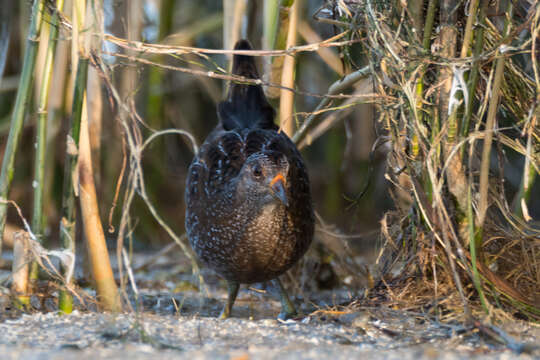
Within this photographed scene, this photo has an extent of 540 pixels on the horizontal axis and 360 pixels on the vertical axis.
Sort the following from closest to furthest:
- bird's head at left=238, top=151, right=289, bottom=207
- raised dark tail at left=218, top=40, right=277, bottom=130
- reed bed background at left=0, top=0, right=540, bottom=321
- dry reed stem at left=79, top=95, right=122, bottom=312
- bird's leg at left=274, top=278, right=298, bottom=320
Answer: reed bed background at left=0, top=0, right=540, bottom=321, dry reed stem at left=79, top=95, right=122, bottom=312, bird's head at left=238, top=151, right=289, bottom=207, bird's leg at left=274, top=278, right=298, bottom=320, raised dark tail at left=218, top=40, right=277, bottom=130

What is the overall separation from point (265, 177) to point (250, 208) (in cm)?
21

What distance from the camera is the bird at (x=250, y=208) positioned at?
3.67m

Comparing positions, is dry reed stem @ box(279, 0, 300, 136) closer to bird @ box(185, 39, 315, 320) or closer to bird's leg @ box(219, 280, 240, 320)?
bird @ box(185, 39, 315, 320)

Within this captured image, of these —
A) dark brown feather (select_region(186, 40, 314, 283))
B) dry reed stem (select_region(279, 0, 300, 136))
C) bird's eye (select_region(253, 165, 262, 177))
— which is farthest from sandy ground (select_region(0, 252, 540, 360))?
dry reed stem (select_region(279, 0, 300, 136))

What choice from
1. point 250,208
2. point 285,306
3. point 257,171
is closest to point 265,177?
point 257,171

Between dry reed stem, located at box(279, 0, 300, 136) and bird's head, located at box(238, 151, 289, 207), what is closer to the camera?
bird's head, located at box(238, 151, 289, 207)

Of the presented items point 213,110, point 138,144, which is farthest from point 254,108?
point 213,110

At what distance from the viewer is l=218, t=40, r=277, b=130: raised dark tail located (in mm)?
4480

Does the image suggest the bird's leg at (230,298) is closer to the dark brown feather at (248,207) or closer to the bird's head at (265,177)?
the dark brown feather at (248,207)

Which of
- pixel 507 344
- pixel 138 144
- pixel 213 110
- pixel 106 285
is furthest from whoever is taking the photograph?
pixel 213 110

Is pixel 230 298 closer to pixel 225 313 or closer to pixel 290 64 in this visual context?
pixel 225 313

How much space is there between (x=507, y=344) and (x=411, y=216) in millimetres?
906

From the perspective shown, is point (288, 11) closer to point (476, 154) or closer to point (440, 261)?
point (476, 154)

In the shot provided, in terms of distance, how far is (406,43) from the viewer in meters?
2.86
